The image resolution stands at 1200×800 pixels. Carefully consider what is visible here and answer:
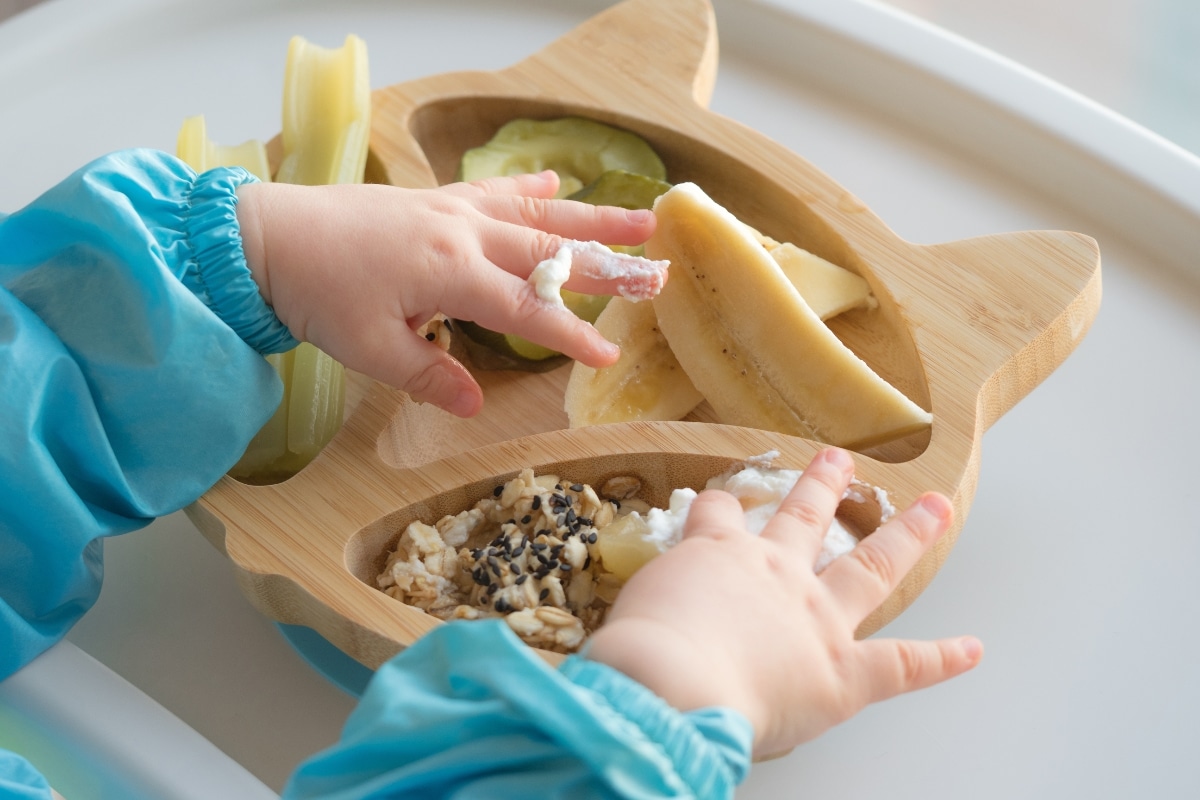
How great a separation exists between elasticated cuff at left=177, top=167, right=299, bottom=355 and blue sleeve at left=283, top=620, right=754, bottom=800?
0.39m

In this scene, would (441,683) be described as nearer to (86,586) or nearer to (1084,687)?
(86,586)

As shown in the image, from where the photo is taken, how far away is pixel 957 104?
1418mm

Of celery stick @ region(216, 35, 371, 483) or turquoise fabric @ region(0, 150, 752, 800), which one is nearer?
turquoise fabric @ region(0, 150, 752, 800)

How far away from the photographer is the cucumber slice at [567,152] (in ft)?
4.14

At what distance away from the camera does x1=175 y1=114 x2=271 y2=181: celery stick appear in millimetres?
1216

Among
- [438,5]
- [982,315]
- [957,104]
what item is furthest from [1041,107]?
[438,5]

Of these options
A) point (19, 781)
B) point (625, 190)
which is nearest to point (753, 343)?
point (625, 190)

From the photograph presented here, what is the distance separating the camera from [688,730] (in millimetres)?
668

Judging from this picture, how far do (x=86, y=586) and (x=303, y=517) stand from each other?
0.66ft

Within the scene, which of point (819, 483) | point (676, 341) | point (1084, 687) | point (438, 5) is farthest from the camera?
point (438, 5)

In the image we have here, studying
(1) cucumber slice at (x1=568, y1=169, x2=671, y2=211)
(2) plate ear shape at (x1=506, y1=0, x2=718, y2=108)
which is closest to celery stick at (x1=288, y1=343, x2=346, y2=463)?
(1) cucumber slice at (x1=568, y1=169, x2=671, y2=211)

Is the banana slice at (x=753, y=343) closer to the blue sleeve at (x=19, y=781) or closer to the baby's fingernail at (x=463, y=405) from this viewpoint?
the baby's fingernail at (x=463, y=405)

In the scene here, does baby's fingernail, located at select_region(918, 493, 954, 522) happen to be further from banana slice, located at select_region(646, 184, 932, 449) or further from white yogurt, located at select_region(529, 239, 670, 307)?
white yogurt, located at select_region(529, 239, 670, 307)

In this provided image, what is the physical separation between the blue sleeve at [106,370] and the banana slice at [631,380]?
0.31 metres
